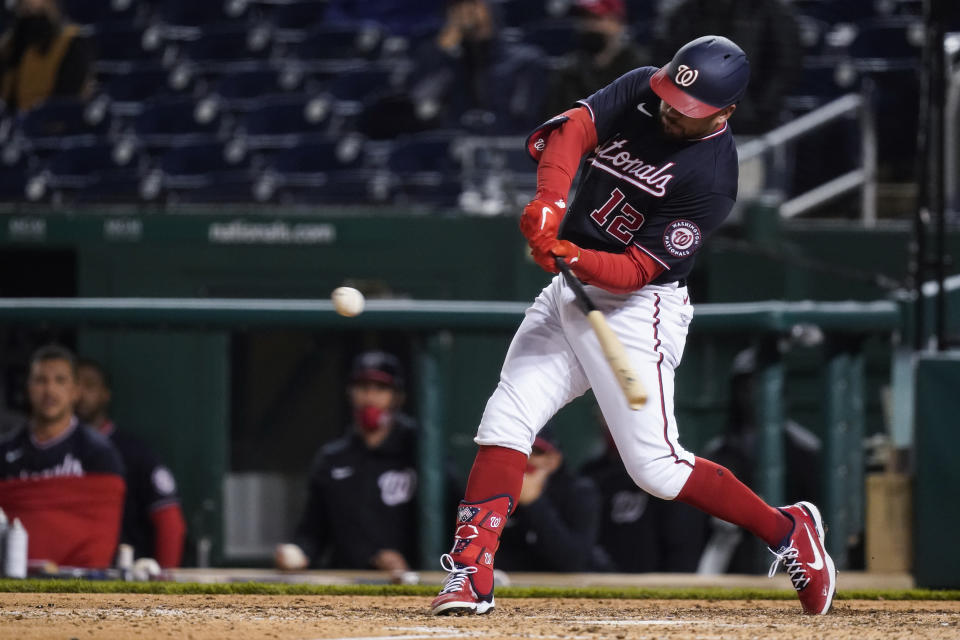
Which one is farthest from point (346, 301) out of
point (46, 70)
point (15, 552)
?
point (46, 70)

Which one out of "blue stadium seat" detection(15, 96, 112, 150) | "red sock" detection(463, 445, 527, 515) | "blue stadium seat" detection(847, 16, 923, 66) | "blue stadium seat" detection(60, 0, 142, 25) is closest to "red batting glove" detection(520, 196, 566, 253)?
"red sock" detection(463, 445, 527, 515)

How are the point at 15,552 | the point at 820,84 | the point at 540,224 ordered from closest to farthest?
the point at 540,224 < the point at 15,552 < the point at 820,84

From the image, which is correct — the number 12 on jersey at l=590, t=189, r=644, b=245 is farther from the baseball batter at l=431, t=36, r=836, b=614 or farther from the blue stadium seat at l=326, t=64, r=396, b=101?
the blue stadium seat at l=326, t=64, r=396, b=101

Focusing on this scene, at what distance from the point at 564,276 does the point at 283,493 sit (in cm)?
336

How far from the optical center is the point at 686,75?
3.30 m

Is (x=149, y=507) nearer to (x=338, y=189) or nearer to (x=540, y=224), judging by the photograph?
(x=540, y=224)

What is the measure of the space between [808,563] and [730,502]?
0.27 metres

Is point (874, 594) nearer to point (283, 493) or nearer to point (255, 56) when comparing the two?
point (283, 493)

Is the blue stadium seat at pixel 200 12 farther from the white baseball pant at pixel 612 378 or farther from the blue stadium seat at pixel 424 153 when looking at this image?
the white baseball pant at pixel 612 378

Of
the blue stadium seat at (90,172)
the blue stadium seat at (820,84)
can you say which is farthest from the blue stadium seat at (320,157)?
the blue stadium seat at (820,84)

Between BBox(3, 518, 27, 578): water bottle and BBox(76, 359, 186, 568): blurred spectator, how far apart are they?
1.75 ft

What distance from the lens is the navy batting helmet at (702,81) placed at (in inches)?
130

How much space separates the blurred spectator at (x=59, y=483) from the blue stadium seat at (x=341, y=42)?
4210 millimetres

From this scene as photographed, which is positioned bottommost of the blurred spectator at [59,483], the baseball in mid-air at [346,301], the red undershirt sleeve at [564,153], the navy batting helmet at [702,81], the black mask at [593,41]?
the blurred spectator at [59,483]
